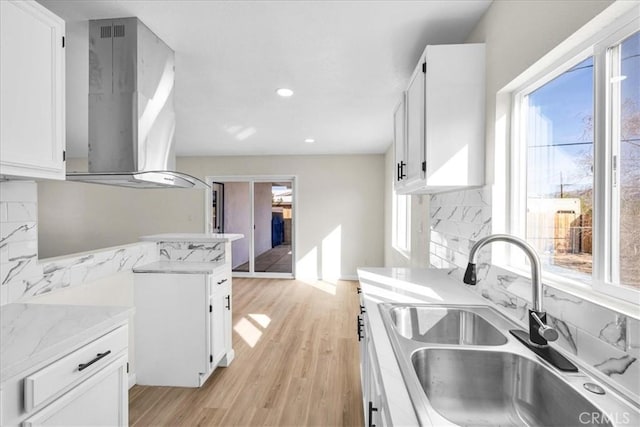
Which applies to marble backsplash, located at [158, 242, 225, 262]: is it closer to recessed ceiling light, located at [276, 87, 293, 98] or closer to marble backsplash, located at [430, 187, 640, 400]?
recessed ceiling light, located at [276, 87, 293, 98]

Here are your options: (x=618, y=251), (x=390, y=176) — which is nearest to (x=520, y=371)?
(x=618, y=251)

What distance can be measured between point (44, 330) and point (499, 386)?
1.68 metres

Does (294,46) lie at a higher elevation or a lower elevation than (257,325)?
higher

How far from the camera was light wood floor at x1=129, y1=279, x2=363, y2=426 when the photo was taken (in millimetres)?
2072

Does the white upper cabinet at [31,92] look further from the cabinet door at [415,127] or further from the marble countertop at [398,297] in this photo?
the cabinet door at [415,127]

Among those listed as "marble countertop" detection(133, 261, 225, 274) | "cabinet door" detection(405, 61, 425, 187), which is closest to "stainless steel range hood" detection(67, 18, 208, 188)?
"marble countertop" detection(133, 261, 225, 274)

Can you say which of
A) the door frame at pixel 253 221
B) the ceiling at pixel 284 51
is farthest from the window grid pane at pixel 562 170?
the door frame at pixel 253 221

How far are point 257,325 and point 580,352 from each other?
10.5 feet

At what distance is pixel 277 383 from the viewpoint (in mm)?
2469

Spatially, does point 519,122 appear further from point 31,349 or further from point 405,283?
point 31,349

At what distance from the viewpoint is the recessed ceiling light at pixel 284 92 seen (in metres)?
2.96

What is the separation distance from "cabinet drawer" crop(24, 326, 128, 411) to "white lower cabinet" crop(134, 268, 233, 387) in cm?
96

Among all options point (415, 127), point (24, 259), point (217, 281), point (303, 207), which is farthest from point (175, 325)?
point (303, 207)

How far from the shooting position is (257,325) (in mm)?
3697
